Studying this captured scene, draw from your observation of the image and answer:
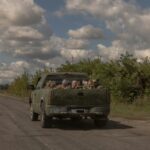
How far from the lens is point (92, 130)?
17828mm

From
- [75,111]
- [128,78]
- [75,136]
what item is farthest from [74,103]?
[128,78]

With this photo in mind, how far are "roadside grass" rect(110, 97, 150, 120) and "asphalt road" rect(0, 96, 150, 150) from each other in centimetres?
218

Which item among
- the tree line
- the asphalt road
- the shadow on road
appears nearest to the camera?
the asphalt road

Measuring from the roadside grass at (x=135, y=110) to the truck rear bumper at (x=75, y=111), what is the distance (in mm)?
4263

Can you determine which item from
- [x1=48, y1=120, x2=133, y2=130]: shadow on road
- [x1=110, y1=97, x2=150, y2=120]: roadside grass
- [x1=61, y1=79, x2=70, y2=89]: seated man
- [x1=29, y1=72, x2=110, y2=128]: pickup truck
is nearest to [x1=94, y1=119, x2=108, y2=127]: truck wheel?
[x1=48, y1=120, x2=133, y2=130]: shadow on road

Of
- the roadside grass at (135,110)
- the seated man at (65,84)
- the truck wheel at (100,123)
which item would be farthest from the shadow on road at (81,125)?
the roadside grass at (135,110)

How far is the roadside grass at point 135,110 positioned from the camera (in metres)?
23.3

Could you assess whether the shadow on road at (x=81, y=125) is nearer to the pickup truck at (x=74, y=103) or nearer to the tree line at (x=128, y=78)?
the pickup truck at (x=74, y=103)

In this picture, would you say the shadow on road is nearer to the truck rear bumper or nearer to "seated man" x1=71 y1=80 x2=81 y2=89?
the truck rear bumper

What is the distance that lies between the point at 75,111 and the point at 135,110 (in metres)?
8.72

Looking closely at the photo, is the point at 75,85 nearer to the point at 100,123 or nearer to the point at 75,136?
the point at 100,123

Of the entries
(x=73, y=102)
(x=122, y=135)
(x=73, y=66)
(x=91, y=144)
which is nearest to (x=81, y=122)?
(x=73, y=102)

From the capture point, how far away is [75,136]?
15.7 metres

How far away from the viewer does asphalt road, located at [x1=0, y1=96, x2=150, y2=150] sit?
13191 millimetres
